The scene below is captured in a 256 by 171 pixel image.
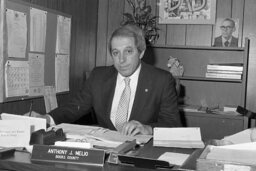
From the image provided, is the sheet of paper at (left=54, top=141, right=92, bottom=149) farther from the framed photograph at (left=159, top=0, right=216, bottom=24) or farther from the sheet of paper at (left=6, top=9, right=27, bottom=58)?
the framed photograph at (left=159, top=0, right=216, bottom=24)

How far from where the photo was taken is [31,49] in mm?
2473

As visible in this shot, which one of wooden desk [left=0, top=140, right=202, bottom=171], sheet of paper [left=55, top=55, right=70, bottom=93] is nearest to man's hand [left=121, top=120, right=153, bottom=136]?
wooden desk [left=0, top=140, right=202, bottom=171]

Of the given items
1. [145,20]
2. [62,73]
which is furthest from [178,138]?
[145,20]

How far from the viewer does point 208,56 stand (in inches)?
139

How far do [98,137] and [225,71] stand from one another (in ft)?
6.91

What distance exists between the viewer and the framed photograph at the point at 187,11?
3469 mm

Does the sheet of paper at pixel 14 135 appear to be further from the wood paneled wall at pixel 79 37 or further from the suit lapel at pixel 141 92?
the wood paneled wall at pixel 79 37

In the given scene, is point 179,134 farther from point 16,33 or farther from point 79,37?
point 79,37

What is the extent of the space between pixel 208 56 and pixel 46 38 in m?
1.64

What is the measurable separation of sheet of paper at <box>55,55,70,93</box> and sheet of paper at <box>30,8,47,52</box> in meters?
0.29

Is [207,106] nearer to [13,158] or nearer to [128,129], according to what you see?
[128,129]

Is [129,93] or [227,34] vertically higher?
[227,34]

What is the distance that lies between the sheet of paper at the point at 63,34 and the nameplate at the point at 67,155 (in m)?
1.77

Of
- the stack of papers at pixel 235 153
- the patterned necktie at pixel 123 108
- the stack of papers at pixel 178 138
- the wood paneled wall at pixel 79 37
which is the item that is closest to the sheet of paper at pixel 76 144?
the stack of papers at pixel 178 138
